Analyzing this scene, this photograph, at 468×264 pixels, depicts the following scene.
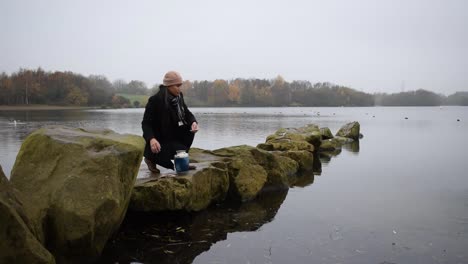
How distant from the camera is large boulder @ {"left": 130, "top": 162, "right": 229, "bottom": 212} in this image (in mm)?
7746

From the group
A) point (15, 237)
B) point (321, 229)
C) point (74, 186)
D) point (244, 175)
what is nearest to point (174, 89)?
point (244, 175)

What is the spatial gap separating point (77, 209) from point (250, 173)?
18.8ft

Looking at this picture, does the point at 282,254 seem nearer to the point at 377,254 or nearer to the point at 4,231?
the point at 377,254

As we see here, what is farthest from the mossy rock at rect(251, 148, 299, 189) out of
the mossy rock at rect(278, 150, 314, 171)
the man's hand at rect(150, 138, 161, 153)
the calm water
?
the man's hand at rect(150, 138, 161, 153)

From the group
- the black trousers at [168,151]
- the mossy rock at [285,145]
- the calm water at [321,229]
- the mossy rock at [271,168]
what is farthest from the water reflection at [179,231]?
the mossy rock at [285,145]

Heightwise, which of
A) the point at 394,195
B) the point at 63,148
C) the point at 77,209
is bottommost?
the point at 394,195

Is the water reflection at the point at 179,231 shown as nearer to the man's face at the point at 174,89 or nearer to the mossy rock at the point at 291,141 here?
the man's face at the point at 174,89

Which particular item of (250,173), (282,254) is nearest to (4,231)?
(282,254)

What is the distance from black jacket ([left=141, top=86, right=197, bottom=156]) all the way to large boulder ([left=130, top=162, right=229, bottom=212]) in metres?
1.02

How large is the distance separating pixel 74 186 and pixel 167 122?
3438mm

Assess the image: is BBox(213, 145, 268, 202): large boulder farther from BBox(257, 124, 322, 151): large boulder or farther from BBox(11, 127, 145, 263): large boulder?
BBox(257, 124, 322, 151): large boulder

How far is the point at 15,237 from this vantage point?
4.48m

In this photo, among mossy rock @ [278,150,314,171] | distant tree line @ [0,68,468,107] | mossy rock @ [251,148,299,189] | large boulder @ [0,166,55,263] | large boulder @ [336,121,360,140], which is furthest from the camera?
distant tree line @ [0,68,468,107]

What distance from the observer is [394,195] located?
11141 millimetres
